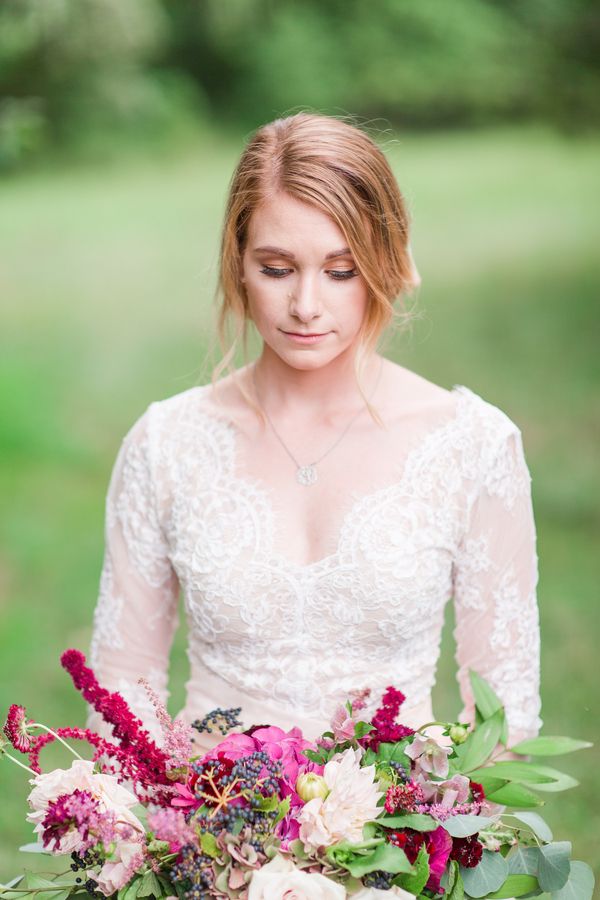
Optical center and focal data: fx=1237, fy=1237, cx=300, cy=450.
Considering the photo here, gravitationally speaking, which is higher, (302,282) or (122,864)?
(302,282)

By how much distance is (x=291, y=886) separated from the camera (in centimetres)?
143

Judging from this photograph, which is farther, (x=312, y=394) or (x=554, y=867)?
(x=312, y=394)

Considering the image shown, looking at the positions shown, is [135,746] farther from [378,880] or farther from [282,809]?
[378,880]

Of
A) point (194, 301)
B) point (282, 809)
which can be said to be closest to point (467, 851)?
point (282, 809)

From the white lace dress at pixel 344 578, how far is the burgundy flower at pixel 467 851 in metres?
0.65

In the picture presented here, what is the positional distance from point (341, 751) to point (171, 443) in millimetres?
934

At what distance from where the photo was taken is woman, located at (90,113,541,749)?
2148mm

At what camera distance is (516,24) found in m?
8.60

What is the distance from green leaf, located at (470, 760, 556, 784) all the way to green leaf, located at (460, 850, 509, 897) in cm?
16

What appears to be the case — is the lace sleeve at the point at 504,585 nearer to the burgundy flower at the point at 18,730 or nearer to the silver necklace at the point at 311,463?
the silver necklace at the point at 311,463

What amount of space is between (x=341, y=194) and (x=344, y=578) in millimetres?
671

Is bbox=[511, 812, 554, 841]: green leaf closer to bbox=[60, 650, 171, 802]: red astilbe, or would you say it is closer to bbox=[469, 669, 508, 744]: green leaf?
bbox=[469, 669, 508, 744]: green leaf

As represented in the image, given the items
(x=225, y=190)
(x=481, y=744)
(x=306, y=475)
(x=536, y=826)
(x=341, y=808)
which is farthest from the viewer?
(x=225, y=190)

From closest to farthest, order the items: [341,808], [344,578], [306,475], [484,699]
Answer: [341,808] < [484,699] < [344,578] < [306,475]
